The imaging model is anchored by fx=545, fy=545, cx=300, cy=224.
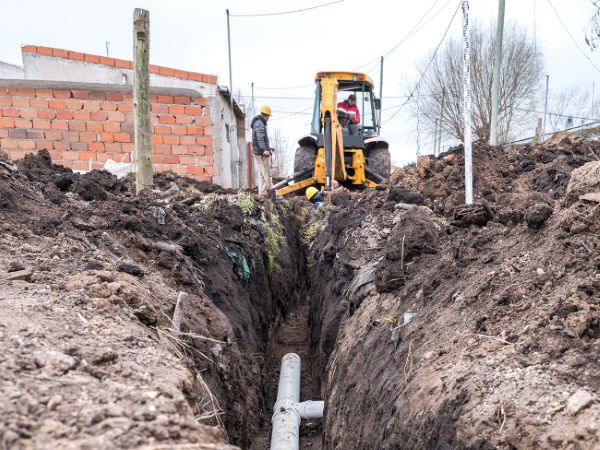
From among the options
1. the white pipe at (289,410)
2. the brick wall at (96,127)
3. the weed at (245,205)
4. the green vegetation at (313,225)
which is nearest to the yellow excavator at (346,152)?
the green vegetation at (313,225)

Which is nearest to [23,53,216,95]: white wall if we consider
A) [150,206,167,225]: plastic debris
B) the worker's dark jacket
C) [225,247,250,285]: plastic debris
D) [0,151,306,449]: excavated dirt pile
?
the worker's dark jacket

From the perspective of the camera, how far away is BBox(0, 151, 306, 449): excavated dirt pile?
1689 millimetres

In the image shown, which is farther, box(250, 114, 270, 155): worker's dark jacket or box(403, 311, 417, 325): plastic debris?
box(250, 114, 270, 155): worker's dark jacket

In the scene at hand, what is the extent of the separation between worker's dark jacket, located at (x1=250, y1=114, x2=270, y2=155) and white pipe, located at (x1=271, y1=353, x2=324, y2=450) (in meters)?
6.49

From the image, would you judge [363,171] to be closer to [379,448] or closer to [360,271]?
[360,271]

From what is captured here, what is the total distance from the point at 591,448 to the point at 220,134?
33.9ft

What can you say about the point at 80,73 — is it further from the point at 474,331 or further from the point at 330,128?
the point at 474,331

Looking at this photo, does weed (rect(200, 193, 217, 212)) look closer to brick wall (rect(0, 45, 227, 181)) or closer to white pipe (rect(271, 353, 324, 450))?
white pipe (rect(271, 353, 324, 450))

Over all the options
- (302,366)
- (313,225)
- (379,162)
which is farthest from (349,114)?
(302,366)

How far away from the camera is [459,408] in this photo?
7.57 feet

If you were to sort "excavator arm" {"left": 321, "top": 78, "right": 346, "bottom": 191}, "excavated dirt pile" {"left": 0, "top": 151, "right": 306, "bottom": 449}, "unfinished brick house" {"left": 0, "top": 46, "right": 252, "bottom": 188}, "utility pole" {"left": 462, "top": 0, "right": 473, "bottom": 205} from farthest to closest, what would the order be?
1. "excavator arm" {"left": 321, "top": 78, "right": 346, "bottom": 191}
2. "unfinished brick house" {"left": 0, "top": 46, "right": 252, "bottom": 188}
3. "utility pole" {"left": 462, "top": 0, "right": 473, "bottom": 205}
4. "excavated dirt pile" {"left": 0, "top": 151, "right": 306, "bottom": 449}

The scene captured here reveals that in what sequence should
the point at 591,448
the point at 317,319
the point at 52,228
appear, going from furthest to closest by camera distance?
the point at 317,319
the point at 52,228
the point at 591,448

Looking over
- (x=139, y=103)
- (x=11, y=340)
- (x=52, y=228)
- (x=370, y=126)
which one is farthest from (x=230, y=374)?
(x=370, y=126)

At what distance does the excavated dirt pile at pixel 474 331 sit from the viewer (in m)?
2.13
